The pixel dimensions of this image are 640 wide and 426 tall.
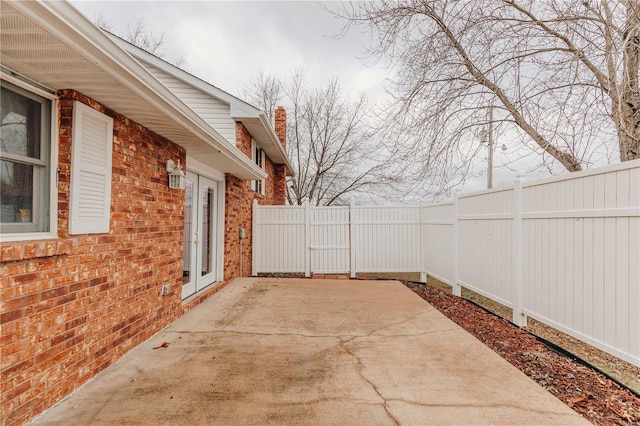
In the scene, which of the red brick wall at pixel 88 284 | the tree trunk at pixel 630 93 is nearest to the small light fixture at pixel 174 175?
the red brick wall at pixel 88 284

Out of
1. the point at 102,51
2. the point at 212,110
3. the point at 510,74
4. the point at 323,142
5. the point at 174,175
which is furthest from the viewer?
the point at 323,142

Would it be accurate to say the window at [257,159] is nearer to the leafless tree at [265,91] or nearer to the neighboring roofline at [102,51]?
the neighboring roofline at [102,51]

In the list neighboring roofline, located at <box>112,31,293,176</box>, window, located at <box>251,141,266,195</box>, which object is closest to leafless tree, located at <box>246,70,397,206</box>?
window, located at <box>251,141,266,195</box>

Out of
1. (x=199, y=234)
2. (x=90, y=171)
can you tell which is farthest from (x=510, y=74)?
(x=90, y=171)

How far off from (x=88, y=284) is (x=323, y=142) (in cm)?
1618

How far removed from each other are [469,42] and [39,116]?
647cm

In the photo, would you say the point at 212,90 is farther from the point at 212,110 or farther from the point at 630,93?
the point at 630,93

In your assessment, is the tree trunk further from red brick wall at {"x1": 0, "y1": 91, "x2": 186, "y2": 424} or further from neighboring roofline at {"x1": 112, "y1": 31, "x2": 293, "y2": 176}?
neighboring roofline at {"x1": 112, "y1": 31, "x2": 293, "y2": 176}

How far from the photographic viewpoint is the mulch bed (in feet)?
8.51

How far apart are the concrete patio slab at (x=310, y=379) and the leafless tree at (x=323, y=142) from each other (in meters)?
13.2

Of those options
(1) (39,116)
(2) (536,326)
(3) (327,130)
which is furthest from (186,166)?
(3) (327,130)

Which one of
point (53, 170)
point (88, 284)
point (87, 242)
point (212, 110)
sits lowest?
point (88, 284)

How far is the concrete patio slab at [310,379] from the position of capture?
7.73 feet

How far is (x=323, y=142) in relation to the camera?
1808 cm
